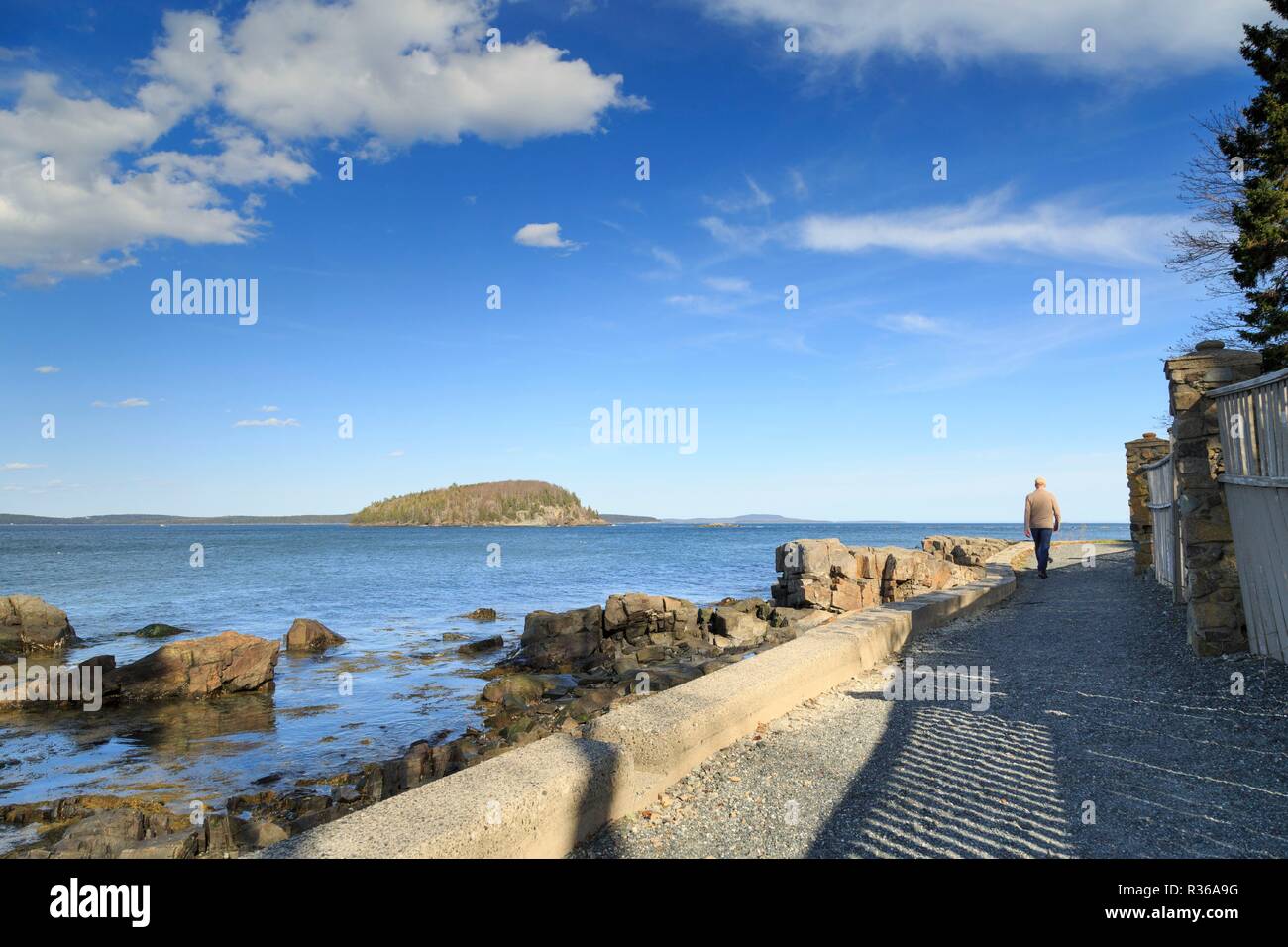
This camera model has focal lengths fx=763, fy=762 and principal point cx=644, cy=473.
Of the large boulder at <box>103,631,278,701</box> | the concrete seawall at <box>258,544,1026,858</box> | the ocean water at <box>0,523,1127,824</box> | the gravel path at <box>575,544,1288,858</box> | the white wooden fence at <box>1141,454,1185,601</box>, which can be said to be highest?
the white wooden fence at <box>1141,454,1185,601</box>

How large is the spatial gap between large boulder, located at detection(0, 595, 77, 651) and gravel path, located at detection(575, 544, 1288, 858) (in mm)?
19457

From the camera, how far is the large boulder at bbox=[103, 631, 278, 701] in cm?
1225

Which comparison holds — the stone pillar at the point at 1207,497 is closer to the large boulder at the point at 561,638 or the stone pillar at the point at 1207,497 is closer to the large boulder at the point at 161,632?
the large boulder at the point at 561,638

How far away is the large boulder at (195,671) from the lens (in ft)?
40.2

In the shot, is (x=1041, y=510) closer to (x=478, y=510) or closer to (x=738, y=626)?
(x=738, y=626)

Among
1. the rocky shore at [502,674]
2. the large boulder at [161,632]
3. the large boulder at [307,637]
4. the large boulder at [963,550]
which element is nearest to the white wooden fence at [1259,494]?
the rocky shore at [502,674]

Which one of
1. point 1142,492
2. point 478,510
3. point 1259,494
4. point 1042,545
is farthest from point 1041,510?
point 478,510

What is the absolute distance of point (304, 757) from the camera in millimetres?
9258

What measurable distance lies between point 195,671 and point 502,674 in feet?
16.6

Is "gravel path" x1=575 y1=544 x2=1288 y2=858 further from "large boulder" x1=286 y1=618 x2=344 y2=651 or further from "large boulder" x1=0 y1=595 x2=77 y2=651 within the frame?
"large boulder" x1=0 y1=595 x2=77 y2=651

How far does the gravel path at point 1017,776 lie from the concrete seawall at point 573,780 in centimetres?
15

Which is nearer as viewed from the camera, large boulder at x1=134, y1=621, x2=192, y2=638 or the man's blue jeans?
the man's blue jeans

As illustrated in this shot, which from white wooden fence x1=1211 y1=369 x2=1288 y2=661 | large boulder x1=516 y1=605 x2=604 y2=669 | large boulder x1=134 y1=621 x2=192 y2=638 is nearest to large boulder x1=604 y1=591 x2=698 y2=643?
large boulder x1=516 y1=605 x2=604 y2=669
